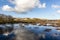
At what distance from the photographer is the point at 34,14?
2.00 meters

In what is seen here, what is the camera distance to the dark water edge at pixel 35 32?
1935 mm

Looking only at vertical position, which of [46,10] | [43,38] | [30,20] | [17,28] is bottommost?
[43,38]

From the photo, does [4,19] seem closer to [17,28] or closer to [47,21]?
[17,28]

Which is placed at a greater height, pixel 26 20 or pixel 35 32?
pixel 26 20

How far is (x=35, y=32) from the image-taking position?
6.43ft

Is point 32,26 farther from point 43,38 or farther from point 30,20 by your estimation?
point 43,38

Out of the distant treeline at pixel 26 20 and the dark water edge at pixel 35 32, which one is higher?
the distant treeline at pixel 26 20

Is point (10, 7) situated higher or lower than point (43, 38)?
higher

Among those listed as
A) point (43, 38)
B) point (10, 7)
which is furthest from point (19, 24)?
point (43, 38)

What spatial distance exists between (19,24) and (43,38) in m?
0.48

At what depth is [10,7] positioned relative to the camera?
6.45 ft

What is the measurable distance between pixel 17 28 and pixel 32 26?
266mm

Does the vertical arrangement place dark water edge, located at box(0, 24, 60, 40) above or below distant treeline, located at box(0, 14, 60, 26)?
below

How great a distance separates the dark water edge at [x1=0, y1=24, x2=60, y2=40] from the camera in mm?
1935
